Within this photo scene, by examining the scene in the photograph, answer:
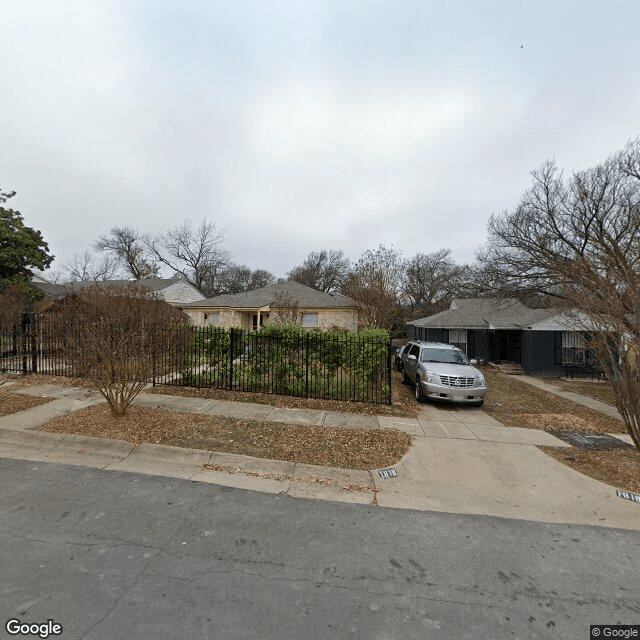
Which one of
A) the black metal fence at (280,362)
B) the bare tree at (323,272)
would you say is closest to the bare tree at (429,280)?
the bare tree at (323,272)

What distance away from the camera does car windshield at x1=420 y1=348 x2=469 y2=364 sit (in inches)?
384

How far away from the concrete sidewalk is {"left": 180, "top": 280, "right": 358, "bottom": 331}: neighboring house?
15.7 metres

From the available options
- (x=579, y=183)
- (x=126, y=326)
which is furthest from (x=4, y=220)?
(x=579, y=183)

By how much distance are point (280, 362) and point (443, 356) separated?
5.20 metres

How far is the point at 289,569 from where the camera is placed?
2.64 metres

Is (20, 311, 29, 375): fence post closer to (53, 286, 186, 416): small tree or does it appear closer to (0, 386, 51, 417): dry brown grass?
(0, 386, 51, 417): dry brown grass

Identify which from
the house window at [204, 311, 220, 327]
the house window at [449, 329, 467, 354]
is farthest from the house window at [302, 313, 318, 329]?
the house window at [449, 329, 467, 354]

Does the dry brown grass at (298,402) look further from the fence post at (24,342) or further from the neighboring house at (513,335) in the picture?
the neighboring house at (513,335)

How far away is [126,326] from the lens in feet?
19.8

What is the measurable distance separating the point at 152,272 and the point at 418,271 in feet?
127

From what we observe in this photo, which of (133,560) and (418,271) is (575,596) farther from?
(418,271)

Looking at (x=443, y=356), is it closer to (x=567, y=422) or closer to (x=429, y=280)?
(x=567, y=422)

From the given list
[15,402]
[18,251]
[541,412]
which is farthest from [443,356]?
[18,251]

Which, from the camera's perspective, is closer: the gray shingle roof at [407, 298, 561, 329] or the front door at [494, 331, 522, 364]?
the gray shingle roof at [407, 298, 561, 329]
